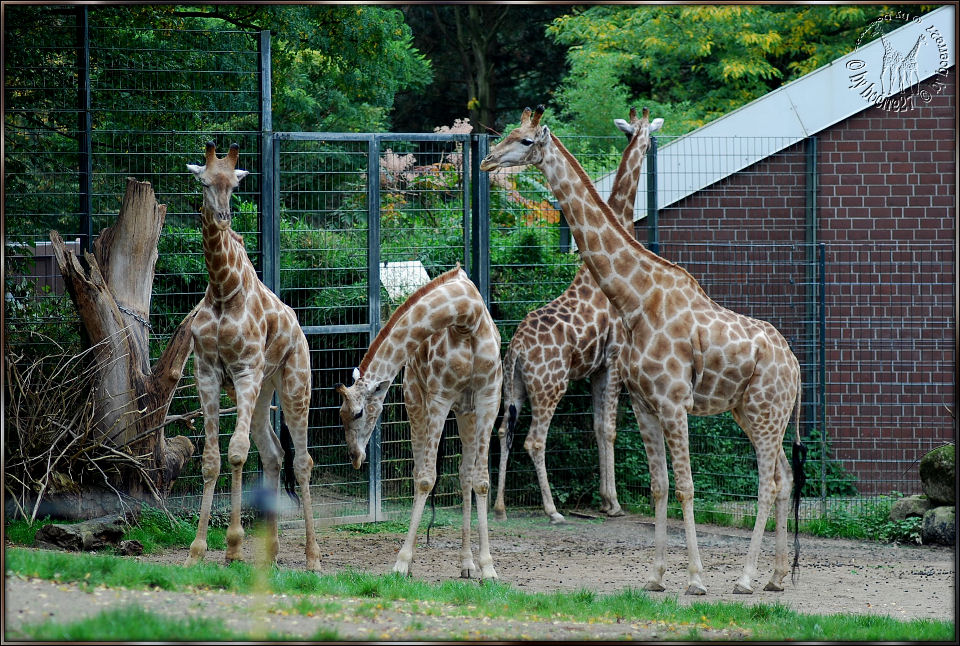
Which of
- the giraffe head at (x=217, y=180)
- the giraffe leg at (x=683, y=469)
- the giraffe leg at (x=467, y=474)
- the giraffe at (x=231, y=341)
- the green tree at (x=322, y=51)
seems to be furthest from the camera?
the green tree at (x=322, y=51)

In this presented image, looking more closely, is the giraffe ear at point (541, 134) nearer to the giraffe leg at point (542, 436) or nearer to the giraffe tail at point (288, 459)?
the giraffe tail at point (288, 459)

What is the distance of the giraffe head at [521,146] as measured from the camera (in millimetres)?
7984

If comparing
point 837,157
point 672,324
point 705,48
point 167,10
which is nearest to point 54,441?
point 672,324

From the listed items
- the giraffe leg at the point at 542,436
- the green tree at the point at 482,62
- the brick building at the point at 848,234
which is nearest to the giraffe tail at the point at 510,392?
the giraffe leg at the point at 542,436

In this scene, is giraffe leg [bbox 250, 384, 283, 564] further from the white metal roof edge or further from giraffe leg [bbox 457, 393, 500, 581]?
the white metal roof edge

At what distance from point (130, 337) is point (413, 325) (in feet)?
8.71

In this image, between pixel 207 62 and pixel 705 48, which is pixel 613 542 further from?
pixel 705 48

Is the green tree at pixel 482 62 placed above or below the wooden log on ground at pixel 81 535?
above

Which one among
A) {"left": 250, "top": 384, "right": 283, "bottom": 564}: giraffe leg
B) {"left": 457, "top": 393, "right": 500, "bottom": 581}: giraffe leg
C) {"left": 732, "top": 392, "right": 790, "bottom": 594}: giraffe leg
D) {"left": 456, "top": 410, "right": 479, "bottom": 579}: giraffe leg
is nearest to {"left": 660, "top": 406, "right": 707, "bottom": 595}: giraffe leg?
{"left": 732, "top": 392, "right": 790, "bottom": 594}: giraffe leg

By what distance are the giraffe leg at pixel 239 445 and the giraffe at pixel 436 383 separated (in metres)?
0.72

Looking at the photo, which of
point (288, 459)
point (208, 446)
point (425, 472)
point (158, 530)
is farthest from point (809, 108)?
point (158, 530)

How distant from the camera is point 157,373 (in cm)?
908

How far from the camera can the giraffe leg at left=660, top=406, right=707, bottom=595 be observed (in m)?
7.78

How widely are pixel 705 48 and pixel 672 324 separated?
14.7m
